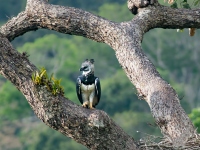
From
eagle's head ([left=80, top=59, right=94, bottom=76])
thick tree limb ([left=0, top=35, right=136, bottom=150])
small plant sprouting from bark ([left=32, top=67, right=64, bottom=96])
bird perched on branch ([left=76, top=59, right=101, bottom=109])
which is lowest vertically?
thick tree limb ([left=0, top=35, right=136, bottom=150])

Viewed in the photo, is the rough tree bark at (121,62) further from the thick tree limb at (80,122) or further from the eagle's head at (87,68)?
the eagle's head at (87,68)

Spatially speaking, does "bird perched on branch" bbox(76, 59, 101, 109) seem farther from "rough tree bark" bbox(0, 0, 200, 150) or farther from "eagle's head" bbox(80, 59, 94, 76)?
"rough tree bark" bbox(0, 0, 200, 150)

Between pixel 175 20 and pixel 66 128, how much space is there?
11.1 feet

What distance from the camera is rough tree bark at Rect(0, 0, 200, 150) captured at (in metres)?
8.55

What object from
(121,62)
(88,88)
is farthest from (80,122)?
(88,88)

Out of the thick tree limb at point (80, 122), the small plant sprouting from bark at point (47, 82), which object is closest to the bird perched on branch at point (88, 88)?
the thick tree limb at point (80, 122)

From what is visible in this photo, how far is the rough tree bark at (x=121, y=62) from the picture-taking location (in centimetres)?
855

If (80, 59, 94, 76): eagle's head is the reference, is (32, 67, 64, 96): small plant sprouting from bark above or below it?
below

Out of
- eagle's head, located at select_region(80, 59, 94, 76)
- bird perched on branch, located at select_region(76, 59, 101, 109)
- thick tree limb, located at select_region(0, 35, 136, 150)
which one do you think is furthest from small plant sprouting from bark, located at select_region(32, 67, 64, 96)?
bird perched on branch, located at select_region(76, 59, 101, 109)

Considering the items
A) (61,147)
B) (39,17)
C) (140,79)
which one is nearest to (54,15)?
(39,17)

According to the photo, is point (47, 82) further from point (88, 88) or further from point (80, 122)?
point (88, 88)

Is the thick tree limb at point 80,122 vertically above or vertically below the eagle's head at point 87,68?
below

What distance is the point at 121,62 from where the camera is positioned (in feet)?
34.5

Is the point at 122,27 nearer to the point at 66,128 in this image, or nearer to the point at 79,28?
the point at 79,28
